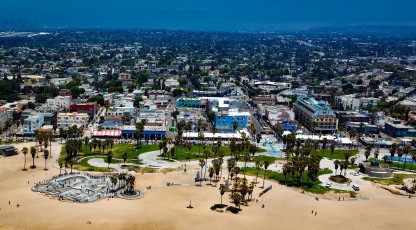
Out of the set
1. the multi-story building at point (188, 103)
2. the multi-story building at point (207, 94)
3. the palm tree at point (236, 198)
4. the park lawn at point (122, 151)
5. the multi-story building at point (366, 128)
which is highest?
the multi-story building at point (207, 94)

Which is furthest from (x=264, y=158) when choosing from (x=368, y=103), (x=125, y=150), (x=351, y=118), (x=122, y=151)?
(x=368, y=103)

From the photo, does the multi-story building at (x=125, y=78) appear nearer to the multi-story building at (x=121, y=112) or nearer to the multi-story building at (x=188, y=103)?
the multi-story building at (x=188, y=103)

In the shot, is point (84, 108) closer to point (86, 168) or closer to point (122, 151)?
point (122, 151)

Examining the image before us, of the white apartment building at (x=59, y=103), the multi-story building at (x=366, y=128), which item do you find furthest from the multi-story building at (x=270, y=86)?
the white apartment building at (x=59, y=103)

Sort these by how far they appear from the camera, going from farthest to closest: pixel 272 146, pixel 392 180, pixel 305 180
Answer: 1. pixel 272 146
2. pixel 392 180
3. pixel 305 180

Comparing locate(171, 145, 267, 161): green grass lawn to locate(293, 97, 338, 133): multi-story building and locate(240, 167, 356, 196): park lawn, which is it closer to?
locate(240, 167, 356, 196): park lawn

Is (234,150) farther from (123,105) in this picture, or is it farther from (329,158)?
(123,105)
